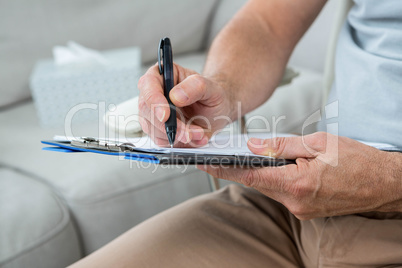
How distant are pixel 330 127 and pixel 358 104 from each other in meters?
0.08

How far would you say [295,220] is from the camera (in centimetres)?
73

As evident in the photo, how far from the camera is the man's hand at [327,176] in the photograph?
1.93ft

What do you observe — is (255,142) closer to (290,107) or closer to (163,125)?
(163,125)

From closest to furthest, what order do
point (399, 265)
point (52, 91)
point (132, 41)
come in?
point (399, 265)
point (52, 91)
point (132, 41)

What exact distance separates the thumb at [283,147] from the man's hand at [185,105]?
0.10 m

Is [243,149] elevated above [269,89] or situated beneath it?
situated beneath

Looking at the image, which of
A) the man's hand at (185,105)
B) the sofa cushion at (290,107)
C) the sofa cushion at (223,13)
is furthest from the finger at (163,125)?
the sofa cushion at (223,13)

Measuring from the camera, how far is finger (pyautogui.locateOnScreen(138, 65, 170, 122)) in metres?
0.60

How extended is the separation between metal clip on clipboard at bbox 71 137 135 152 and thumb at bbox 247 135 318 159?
16 cm

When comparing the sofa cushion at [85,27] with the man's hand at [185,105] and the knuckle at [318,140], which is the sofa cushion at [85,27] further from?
the knuckle at [318,140]

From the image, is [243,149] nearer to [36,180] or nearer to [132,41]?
[36,180]

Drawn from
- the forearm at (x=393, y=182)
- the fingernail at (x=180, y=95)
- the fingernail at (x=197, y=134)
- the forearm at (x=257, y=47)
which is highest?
the forearm at (x=257, y=47)

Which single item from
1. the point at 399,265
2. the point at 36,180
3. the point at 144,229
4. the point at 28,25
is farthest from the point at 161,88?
the point at 28,25

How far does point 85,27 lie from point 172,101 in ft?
3.61
